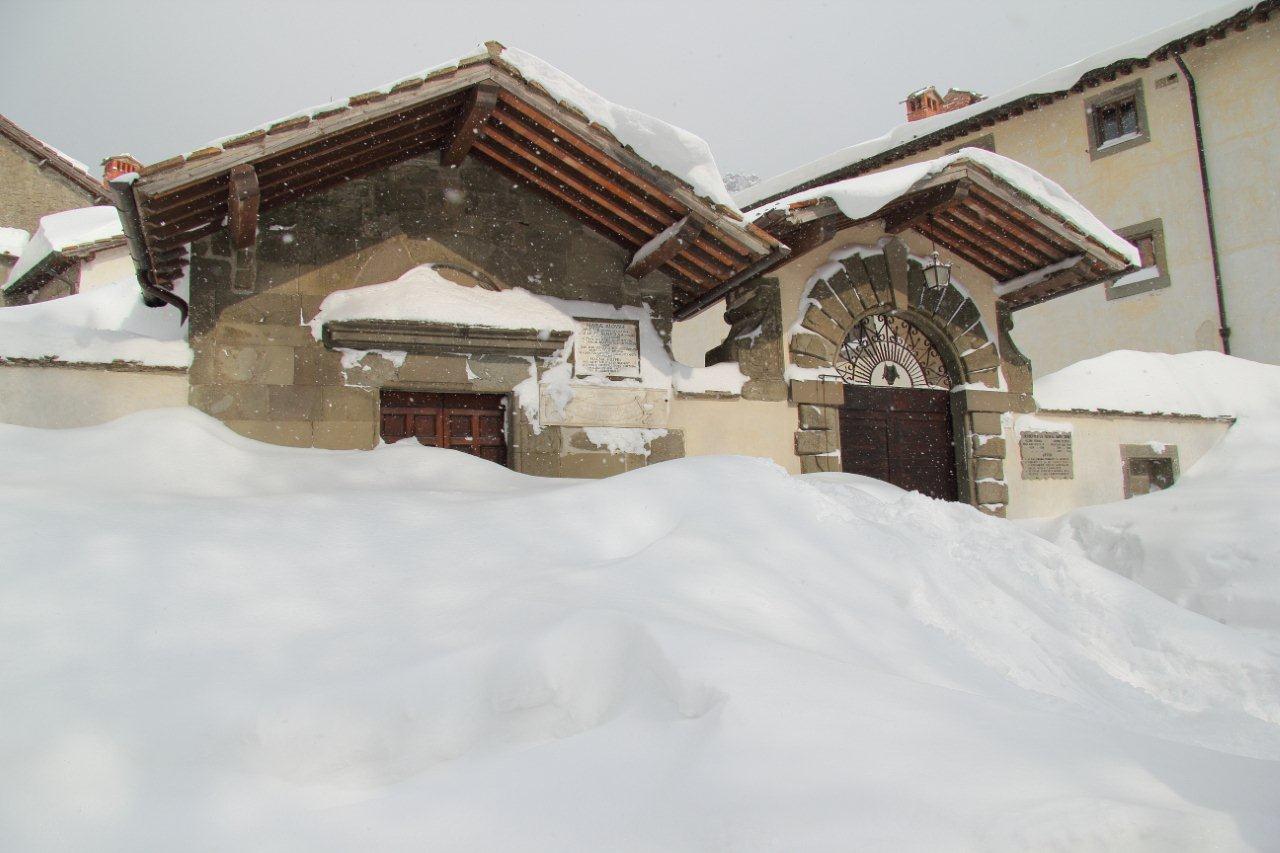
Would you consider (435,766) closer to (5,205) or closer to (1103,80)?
(1103,80)

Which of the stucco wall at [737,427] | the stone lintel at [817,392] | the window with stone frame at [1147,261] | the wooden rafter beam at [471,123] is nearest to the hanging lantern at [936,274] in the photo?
the stone lintel at [817,392]

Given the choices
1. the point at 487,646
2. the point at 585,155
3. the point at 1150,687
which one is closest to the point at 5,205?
the point at 585,155

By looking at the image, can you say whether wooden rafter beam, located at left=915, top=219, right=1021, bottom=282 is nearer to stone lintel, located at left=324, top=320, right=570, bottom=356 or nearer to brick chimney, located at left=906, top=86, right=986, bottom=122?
stone lintel, located at left=324, top=320, right=570, bottom=356

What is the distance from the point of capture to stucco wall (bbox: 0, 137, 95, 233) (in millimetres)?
19344

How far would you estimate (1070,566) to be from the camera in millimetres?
4980

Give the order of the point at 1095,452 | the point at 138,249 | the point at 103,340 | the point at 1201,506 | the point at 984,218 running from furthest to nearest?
the point at 1095,452, the point at 984,218, the point at 1201,506, the point at 103,340, the point at 138,249

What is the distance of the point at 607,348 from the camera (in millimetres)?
7535

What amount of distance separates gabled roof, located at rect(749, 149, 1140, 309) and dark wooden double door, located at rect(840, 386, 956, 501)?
176cm

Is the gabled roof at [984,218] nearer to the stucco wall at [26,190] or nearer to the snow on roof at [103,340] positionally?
the snow on roof at [103,340]

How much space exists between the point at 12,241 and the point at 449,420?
16689 mm

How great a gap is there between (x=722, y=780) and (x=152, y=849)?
1384 mm

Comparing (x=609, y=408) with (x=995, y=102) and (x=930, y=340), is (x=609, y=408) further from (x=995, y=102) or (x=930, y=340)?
(x=995, y=102)

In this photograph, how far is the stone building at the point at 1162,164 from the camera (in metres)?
13.6

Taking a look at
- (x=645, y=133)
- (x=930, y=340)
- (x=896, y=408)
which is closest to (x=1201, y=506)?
(x=896, y=408)
